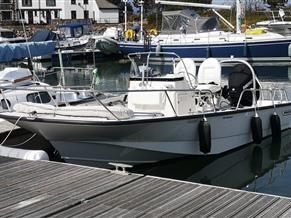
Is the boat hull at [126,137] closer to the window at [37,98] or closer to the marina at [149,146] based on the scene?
the marina at [149,146]

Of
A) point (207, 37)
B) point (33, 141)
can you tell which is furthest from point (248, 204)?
point (207, 37)

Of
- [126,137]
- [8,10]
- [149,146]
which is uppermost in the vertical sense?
[8,10]

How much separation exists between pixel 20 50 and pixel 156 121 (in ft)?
30.0

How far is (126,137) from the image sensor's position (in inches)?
413

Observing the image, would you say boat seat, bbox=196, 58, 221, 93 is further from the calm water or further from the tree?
the tree

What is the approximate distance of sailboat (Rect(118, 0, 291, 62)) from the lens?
35.3 metres

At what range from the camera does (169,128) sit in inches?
422

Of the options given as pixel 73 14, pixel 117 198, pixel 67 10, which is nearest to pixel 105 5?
pixel 73 14

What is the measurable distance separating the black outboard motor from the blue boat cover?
319 inches

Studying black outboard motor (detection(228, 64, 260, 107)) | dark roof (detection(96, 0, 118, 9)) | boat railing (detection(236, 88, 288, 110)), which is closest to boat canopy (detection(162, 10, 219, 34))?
boat railing (detection(236, 88, 288, 110))

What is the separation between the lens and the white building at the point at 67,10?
88125 mm

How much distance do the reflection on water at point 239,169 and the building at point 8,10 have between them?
3024 inches

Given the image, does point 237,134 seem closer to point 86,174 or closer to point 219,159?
point 219,159

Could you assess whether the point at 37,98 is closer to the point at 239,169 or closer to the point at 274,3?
the point at 239,169
